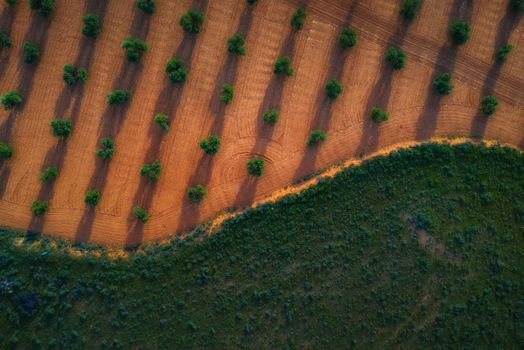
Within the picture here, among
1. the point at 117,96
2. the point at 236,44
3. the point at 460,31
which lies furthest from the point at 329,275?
the point at 460,31

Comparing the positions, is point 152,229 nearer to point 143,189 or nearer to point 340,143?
point 143,189

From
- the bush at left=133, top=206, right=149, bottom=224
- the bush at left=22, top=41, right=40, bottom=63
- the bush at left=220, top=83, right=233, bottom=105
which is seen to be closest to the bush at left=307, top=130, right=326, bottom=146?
the bush at left=220, top=83, right=233, bottom=105

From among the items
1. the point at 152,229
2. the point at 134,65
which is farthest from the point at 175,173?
the point at 134,65

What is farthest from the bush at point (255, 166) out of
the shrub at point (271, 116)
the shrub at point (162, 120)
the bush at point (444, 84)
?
the bush at point (444, 84)

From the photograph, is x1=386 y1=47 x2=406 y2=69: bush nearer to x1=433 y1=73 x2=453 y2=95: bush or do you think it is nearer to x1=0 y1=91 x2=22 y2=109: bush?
x1=433 y1=73 x2=453 y2=95: bush

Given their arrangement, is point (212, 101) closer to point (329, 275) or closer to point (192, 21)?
point (192, 21)

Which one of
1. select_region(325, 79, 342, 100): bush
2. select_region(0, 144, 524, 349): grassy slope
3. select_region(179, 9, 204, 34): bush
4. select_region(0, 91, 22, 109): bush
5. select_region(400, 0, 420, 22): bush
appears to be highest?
select_region(400, 0, 420, 22): bush
